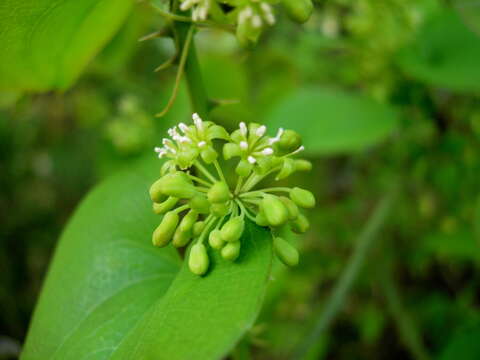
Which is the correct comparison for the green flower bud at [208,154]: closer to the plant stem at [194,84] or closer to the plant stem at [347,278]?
the plant stem at [194,84]

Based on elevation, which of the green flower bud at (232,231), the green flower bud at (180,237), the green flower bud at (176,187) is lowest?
the green flower bud at (180,237)

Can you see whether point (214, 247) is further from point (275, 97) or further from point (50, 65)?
→ point (275, 97)

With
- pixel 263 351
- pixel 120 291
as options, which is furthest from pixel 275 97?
pixel 120 291

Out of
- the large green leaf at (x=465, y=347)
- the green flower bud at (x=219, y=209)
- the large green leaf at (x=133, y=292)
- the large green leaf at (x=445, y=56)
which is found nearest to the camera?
the large green leaf at (x=133, y=292)

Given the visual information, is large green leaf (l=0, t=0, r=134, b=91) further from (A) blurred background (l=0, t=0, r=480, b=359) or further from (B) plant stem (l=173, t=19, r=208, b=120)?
(A) blurred background (l=0, t=0, r=480, b=359)

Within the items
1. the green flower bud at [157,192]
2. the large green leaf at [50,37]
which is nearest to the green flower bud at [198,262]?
the green flower bud at [157,192]

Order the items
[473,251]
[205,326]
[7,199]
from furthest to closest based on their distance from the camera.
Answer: [7,199] → [473,251] → [205,326]
